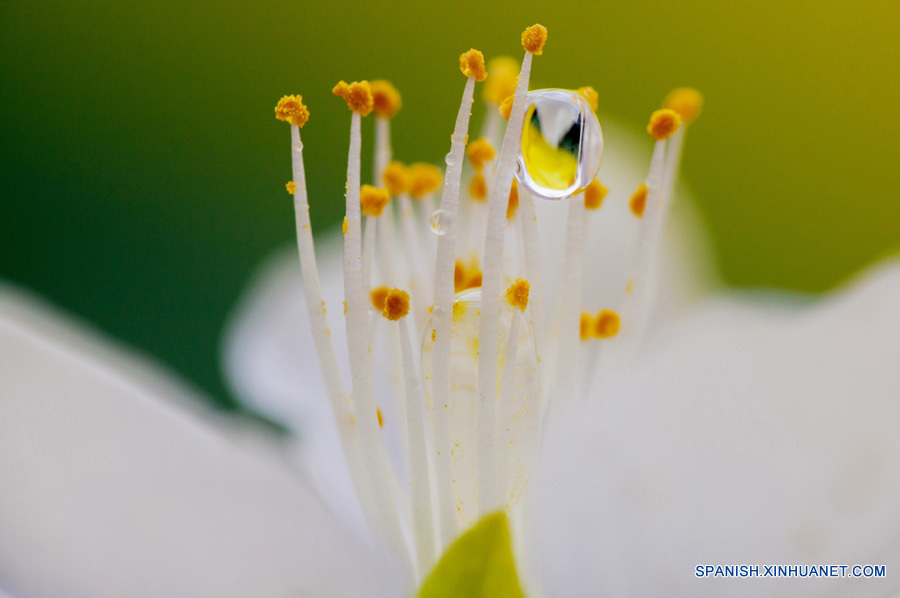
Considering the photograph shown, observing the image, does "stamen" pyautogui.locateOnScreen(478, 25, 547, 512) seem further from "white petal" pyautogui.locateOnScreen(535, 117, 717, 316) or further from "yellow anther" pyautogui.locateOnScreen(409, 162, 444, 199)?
"white petal" pyautogui.locateOnScreen(535, 117, 717, 316)

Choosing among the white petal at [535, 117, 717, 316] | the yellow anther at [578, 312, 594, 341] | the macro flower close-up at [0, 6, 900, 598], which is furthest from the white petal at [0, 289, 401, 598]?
the white petal at [535, 117, 717, 316]

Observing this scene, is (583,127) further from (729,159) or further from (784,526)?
(729,159)

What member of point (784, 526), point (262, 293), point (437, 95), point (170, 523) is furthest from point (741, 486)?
point (437, 95)

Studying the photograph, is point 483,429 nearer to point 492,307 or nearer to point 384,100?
point 492,307

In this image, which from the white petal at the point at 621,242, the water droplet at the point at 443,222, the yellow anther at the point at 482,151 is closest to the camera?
the water droplet at the point at 443,222

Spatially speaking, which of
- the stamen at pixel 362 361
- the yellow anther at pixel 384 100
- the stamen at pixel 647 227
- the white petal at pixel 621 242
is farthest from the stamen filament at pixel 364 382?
the white petal at pixel 621 242

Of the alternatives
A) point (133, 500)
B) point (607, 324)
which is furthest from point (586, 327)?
point (133, 500)

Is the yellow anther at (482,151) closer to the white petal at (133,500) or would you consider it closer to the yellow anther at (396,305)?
the yellow anther at (396,305)

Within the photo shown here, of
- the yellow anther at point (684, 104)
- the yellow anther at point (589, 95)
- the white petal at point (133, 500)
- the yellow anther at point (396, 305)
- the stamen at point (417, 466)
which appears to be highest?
the yellow anther at point (589, 95)
